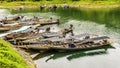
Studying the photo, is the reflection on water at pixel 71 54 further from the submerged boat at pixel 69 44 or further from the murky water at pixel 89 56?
the submerged boat at pixel 69 44

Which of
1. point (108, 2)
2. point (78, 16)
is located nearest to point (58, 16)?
point (78, 16)

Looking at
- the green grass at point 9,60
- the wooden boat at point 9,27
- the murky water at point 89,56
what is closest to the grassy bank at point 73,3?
the murky water at point 89,56

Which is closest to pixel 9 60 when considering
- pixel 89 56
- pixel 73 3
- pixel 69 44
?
pixel 89 56

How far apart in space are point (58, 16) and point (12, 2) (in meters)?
31.9

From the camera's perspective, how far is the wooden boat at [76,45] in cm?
4341

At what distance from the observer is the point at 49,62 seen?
39.5 metres

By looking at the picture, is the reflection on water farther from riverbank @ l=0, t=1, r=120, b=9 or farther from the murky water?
riverbank @ l=0, t=1, r=120, b=9

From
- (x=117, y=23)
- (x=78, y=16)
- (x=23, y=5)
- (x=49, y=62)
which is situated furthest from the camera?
(x=23, y=5)

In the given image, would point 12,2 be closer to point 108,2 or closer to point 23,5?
point 23,5

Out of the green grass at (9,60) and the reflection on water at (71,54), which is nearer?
the green grass at (9,60)

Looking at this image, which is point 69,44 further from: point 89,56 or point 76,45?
point 89,56

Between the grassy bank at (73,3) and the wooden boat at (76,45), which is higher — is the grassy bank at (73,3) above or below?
below

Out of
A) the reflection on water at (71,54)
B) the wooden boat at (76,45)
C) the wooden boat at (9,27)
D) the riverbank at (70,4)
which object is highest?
the wooden boat at (76,45)

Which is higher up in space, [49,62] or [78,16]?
[49,62]
